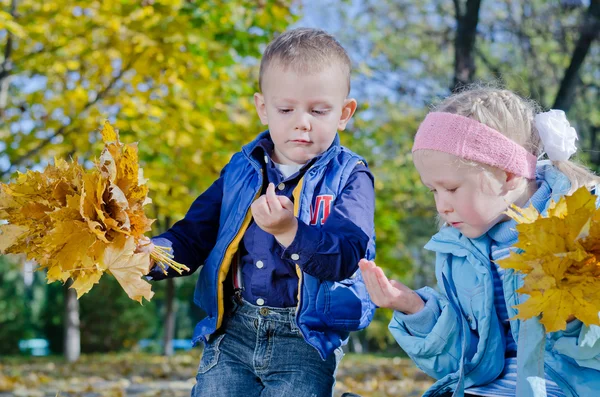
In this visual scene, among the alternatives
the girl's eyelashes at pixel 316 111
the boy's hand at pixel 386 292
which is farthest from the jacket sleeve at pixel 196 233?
the boy's hand at pixel 386 292

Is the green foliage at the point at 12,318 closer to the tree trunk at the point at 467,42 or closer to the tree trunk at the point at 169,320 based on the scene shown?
the tree trunk at the point at 169,320

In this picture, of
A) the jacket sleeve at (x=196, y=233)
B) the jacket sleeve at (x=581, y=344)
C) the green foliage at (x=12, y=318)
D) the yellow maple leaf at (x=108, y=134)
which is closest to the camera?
the jacket sleeve at (x=581, y=344)

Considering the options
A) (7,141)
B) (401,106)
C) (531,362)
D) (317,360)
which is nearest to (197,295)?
(317,360)

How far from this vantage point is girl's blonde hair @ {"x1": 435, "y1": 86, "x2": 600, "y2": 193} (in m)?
2.48

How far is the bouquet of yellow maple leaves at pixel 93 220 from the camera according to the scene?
2.15m

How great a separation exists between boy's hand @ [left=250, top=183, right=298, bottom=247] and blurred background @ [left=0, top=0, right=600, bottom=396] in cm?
200

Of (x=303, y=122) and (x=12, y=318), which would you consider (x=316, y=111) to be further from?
(x=12, y=318)

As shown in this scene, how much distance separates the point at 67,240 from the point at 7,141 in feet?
24.7

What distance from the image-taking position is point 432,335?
2.46m

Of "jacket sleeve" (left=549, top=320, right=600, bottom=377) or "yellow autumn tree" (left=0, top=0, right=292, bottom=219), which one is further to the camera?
"yellow autumn tree" (left=0, top=0, right=292, bottom=219)

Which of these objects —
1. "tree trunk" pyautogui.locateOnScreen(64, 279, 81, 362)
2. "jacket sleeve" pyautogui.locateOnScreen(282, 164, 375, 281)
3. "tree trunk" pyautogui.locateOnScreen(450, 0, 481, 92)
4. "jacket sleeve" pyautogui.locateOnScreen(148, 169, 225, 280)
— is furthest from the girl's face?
"tree trunk" pyautogui.locateOnScreen(64, 279, 81, 362)

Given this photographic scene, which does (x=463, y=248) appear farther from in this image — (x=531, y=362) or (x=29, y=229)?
(x=29, y=229)

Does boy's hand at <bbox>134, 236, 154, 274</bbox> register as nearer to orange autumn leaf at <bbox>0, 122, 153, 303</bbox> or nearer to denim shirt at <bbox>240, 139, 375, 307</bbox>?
orange autumn leaf at <bbox>0, 122, 153, 303</bbox>

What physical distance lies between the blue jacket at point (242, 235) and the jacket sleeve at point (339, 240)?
0.02m
